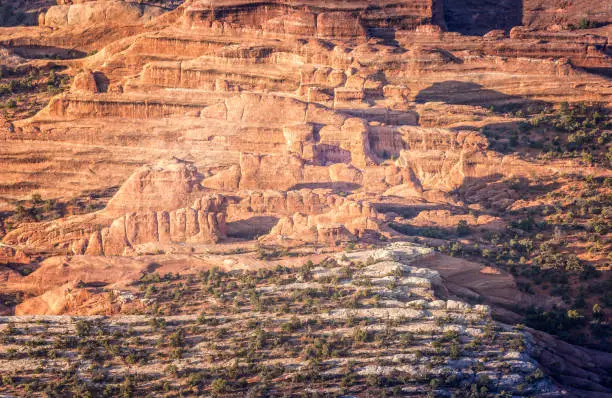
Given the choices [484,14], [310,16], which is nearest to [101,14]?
[310,16]

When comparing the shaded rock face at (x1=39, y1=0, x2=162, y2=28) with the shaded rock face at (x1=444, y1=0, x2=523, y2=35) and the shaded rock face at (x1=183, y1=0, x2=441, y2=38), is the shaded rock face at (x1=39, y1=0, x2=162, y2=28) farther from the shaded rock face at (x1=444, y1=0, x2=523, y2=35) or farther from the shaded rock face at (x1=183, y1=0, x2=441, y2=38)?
the shaded rock face at (x1=444, y1=0, x2=523, y2=35)

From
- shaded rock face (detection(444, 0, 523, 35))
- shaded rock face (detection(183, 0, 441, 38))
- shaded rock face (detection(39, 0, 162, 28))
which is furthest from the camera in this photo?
shaded rock face (detection(444, 0, 523, 35))

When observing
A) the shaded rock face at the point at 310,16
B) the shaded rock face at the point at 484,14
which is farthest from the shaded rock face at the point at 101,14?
the shaded rock face at the point at 484,14

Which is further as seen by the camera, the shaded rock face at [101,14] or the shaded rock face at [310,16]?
the shaded rock face at [101,14]

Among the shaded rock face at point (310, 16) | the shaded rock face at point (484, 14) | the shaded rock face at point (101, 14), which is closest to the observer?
the shaded rock face at point (310, 16)

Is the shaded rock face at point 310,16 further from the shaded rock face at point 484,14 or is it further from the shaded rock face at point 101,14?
the shaded rock face at point 484,14

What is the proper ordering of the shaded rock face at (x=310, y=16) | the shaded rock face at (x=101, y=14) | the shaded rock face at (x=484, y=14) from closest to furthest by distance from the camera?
the shaded rock face at (x=310, y=16) < the shaded rock face at (x=101, y=14) < the shaded rock face at (x=484, y=14)

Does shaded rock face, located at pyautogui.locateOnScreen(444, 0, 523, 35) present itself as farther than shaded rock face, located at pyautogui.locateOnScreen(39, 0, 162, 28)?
Yes

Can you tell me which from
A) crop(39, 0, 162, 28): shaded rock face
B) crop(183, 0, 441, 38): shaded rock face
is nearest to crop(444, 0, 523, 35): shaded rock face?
crop(183, 0, 441, 38): shaded rock face

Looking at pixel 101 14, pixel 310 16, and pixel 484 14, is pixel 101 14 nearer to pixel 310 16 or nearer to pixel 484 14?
pixel 310 16

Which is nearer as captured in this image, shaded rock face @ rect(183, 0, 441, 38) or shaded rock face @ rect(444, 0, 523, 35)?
shaded rock face @ rect(183, 0, 441, 38)

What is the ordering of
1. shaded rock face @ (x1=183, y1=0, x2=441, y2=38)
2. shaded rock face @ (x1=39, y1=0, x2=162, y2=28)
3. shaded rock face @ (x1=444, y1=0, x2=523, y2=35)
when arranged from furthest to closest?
shaded rock face @ (x1=444, y1=0, x2=523, y2=35), shaded rock face @ (x1=39, y1=0, x2=162, y2=28), shaded rock face @ (x1=183, y1=0, x2=441, y2=38)

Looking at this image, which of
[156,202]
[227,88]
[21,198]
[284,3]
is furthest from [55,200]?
[284,3]

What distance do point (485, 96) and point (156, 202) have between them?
22554 millimetres
